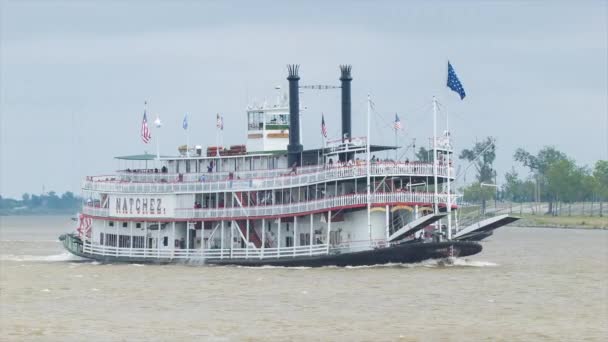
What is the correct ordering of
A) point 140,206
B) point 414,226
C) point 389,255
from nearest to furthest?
point 414,226 < point 389,255 < point 140,206

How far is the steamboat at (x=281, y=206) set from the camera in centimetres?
6462

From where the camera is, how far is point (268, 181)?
6869cm

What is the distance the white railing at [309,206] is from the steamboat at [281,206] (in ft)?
0.17

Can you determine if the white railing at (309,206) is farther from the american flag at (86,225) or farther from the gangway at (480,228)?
the american flag at (86,225)

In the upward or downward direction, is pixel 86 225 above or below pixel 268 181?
below

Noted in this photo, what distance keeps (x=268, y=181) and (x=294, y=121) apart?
4.69 meters

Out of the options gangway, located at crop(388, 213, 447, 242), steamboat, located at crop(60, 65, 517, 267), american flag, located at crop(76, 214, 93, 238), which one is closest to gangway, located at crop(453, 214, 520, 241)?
steamboat, located at crop(60, 65, 517, 267)

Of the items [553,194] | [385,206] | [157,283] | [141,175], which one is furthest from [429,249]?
[553,194]

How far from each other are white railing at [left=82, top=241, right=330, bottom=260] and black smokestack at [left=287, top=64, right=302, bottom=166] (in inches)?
201

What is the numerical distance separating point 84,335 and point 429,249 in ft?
78.5

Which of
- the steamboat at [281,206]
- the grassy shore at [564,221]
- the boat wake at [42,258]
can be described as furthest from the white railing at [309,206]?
the grassy shore at [564,221]

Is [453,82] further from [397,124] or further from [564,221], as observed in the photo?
[564,221]

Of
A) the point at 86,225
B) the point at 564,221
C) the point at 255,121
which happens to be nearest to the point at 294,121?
the point at 255,121

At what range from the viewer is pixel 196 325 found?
46.5 meters
